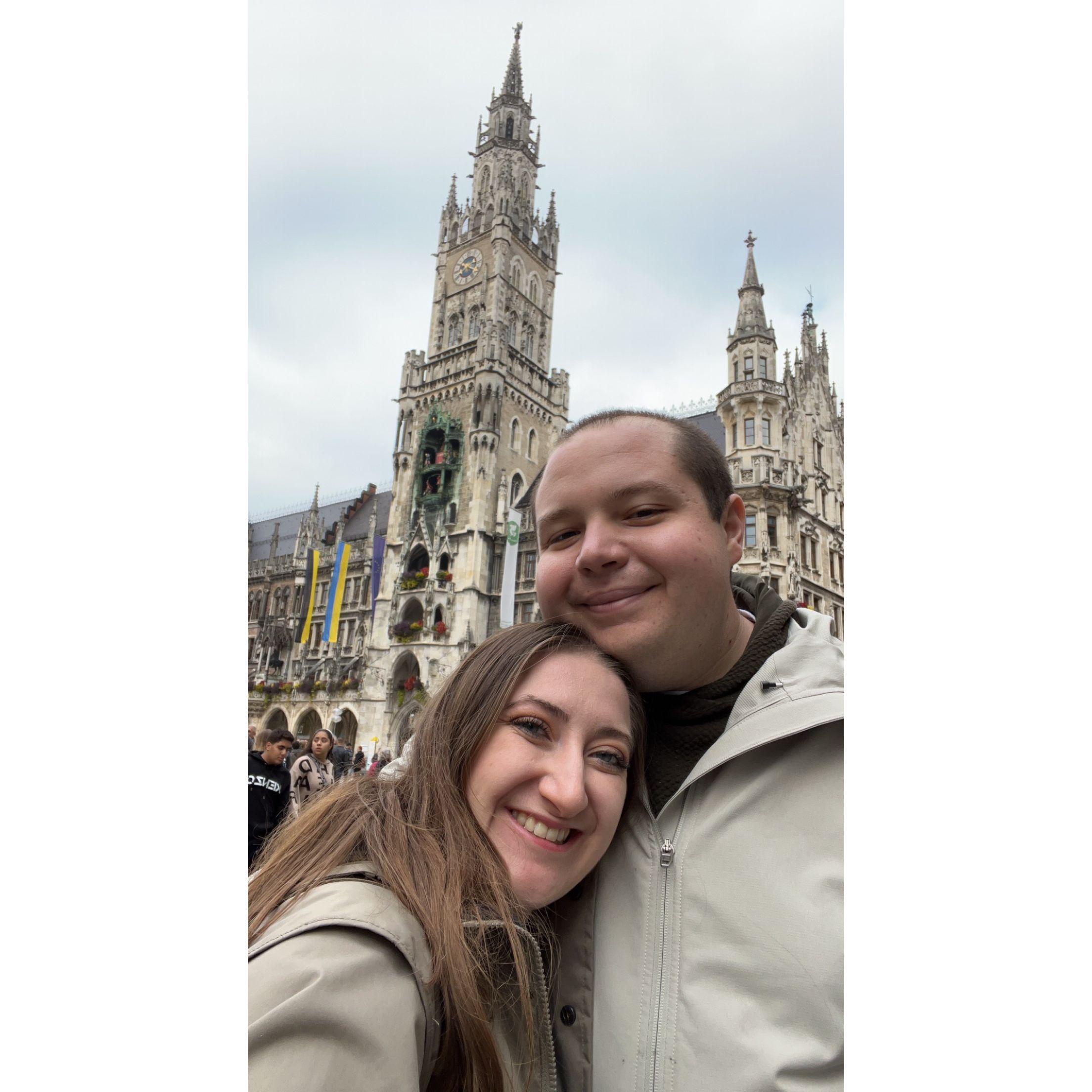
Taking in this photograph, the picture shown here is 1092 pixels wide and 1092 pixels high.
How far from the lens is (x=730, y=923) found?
5.70 ft

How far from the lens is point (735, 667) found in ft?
7.30

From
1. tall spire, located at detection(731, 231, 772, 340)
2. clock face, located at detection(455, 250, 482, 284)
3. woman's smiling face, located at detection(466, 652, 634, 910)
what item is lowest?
woman's smiling face, located at detection(466, 652, 634, 910)

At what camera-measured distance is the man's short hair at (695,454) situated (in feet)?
7.58

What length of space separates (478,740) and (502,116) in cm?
5004

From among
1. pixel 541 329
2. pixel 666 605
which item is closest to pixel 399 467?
pixel 541 329

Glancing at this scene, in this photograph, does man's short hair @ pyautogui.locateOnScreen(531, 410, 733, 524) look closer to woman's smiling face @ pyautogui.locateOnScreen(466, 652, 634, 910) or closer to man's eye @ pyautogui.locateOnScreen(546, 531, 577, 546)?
man's eye @ pyautogui.locateOnScreen(546, 531, 577, 546)

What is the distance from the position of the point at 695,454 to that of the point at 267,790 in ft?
14.5

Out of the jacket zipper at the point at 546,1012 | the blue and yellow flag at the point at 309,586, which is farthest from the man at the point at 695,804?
the blue and yellow flag at the point at 309,586

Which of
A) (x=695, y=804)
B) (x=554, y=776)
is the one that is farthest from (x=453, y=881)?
(x=695, y=804)

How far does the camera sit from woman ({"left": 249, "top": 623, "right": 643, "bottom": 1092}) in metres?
1.20

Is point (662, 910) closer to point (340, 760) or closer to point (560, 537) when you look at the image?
point (560, 537)

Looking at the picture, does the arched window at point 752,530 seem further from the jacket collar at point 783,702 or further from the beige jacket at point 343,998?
the beige jacket at point 343,998

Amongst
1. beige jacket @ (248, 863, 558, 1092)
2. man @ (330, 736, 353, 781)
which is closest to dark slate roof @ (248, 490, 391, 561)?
man @ (330, 736, 353, 781)
